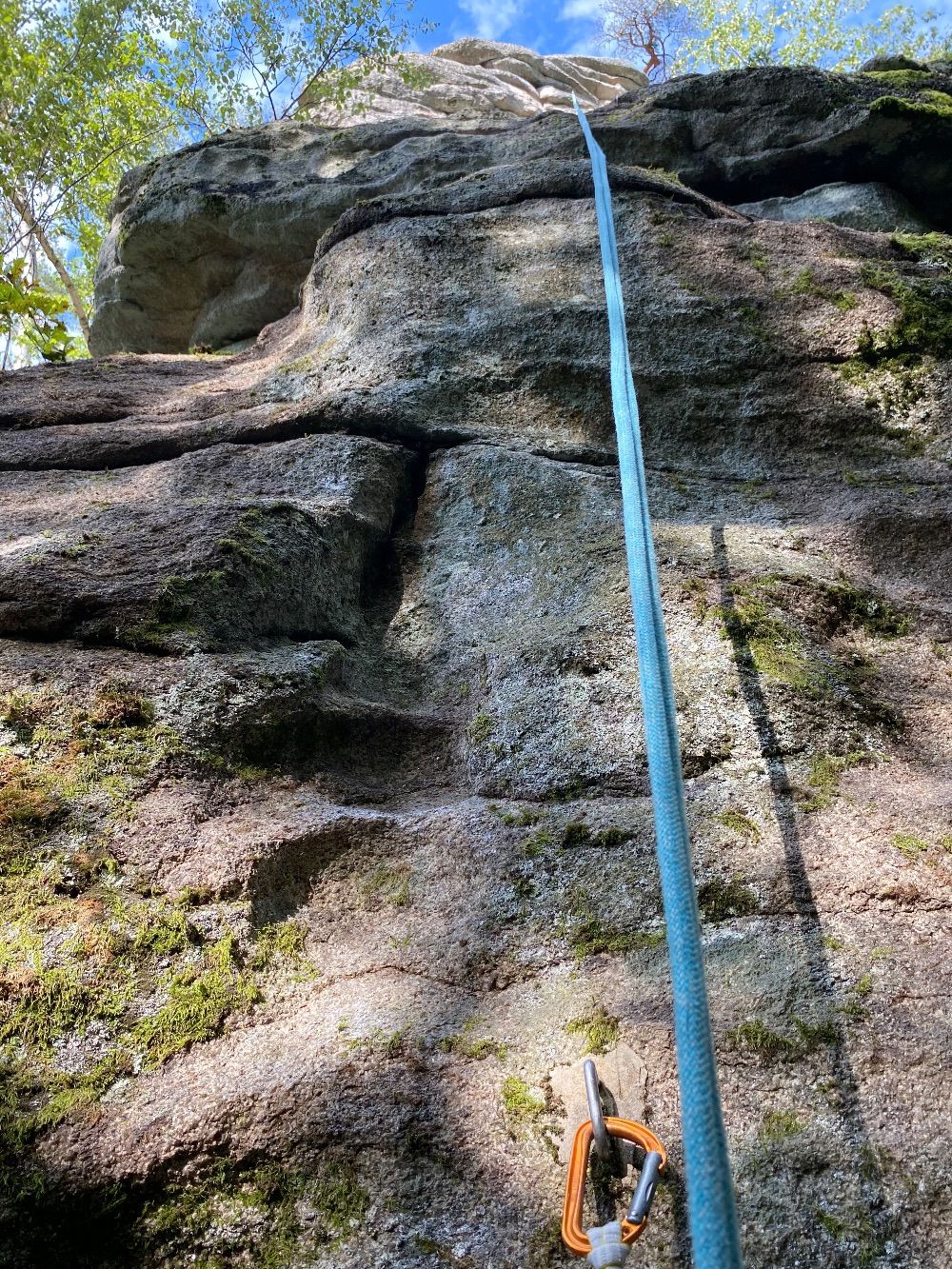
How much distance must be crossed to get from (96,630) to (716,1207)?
2494 mm

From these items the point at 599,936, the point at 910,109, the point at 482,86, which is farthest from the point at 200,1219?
the point at 482,86

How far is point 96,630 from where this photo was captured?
2.89 metres

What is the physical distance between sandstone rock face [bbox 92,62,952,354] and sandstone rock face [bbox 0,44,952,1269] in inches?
59.3

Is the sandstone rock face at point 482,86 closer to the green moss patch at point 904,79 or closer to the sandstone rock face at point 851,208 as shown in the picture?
the sandstone rock face at point 851,208

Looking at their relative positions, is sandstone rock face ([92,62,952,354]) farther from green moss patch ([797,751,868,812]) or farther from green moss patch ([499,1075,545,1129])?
green moss patch ([499,1075,545,1129])

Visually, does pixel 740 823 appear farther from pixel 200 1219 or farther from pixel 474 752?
pixel 200 1219

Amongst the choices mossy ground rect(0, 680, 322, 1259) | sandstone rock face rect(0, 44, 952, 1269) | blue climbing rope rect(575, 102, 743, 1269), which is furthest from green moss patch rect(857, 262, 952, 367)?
mossy ground rect(0, 680, 322, 1259)

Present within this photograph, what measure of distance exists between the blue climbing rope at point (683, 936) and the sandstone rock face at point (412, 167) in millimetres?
4231

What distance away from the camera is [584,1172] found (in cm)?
167

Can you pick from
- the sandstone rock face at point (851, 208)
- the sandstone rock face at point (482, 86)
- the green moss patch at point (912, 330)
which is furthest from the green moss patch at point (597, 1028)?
the sandstone rock face at point (482, 86)

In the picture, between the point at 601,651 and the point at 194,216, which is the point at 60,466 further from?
the point at 194,216

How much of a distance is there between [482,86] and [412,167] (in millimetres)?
10645

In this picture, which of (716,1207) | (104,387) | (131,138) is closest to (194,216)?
(104,387)

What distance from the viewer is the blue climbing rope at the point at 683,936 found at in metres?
1.13
